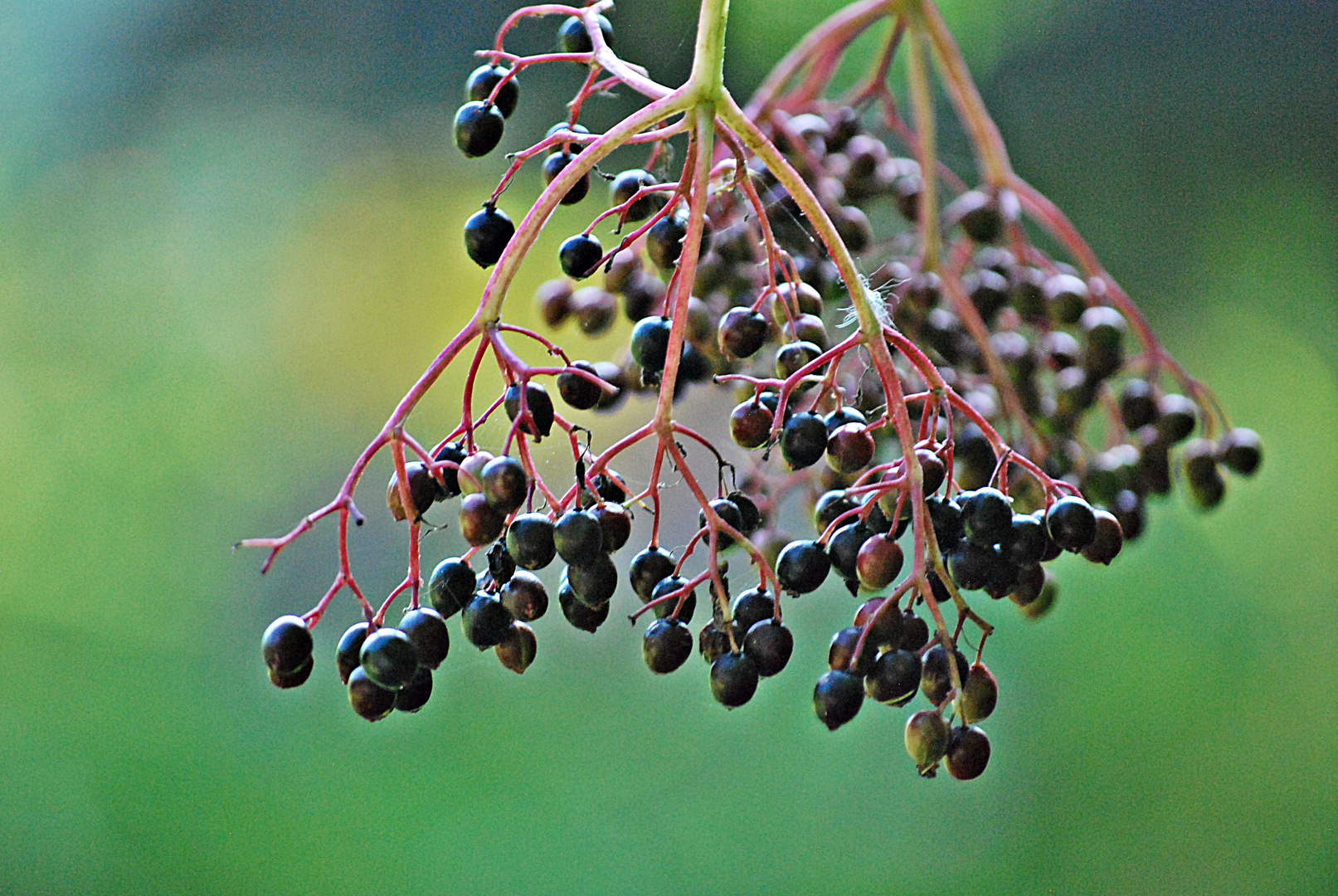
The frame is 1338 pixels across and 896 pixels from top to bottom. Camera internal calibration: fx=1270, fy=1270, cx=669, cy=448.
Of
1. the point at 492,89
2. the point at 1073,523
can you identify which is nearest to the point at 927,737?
the point at 1073,523

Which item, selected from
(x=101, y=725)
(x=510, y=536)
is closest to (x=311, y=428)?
(x=101, y=725)

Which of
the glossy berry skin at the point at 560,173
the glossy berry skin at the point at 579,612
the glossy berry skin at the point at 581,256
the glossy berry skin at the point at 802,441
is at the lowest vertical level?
the glossy berry skin at the point at 579,612

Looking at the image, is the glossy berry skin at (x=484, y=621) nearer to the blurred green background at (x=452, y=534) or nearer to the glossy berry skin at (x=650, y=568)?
the glossy berry skin at (x=650, y=568)

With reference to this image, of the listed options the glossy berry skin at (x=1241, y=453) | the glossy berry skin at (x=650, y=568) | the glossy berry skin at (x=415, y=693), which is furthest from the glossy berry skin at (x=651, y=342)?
the glossy berry skin at (x=1241, y=453)

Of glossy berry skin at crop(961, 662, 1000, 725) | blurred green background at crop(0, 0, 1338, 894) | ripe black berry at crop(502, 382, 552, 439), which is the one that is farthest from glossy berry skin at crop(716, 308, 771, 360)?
blurred green background at crop(0, 0, 1338, 894)

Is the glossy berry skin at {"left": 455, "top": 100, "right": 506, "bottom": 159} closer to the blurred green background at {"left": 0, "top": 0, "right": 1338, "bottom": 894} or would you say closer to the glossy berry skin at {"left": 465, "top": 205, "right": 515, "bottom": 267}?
the glossy berry skin at {"left": 465, "top": 205, "right": 515, "bottom": 267}

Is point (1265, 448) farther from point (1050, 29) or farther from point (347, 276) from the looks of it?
point (347, 276)
